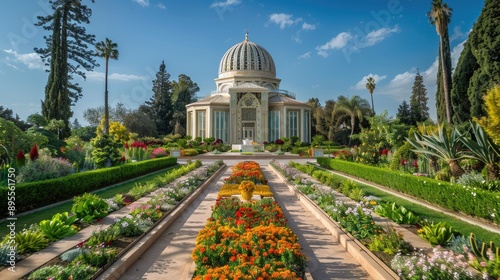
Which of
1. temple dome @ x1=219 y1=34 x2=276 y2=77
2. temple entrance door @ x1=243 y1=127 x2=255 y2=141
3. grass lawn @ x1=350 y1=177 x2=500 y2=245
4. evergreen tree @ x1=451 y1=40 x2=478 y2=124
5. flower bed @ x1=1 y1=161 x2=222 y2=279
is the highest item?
temple dome @ x1=219 y1=34 x2=276 y2=77

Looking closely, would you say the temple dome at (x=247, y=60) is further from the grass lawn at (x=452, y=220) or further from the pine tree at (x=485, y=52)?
the grass lawn at (x=452, y=220)

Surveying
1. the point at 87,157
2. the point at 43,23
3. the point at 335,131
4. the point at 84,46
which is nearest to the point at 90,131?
the point at 84,46

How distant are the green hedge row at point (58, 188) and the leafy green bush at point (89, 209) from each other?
68.8 inches

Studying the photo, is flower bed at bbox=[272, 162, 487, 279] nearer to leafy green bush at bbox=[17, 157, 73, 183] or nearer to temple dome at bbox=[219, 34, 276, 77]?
leafy green bush at bbox=[17, 157, 73, 183]

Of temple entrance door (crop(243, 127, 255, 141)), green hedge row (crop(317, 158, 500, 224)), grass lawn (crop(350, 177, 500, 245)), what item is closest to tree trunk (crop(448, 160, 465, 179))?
green hedge row (crop(317, 158, 500, 224))

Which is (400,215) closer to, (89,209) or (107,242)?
(107,242)

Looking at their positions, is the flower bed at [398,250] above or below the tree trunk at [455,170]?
below

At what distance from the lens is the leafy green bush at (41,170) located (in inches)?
377

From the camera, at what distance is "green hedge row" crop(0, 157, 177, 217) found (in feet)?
25.8

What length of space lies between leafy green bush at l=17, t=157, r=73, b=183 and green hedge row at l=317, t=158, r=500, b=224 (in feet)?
39.1

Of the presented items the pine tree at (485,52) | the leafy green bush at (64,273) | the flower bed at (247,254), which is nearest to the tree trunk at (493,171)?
the flower bed at (247,254)

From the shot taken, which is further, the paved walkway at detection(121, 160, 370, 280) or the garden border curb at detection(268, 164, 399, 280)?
the paved walkway at detection(121, 160, 370, 280)

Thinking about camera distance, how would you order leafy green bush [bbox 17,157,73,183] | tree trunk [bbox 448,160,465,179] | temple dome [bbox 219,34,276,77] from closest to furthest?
leafy green bush [bbox 17,157,73,183], tree trunk [bbox 448,160,465,179], temple dome [bbox 219,34,276,77]

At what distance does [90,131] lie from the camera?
44.5 m
